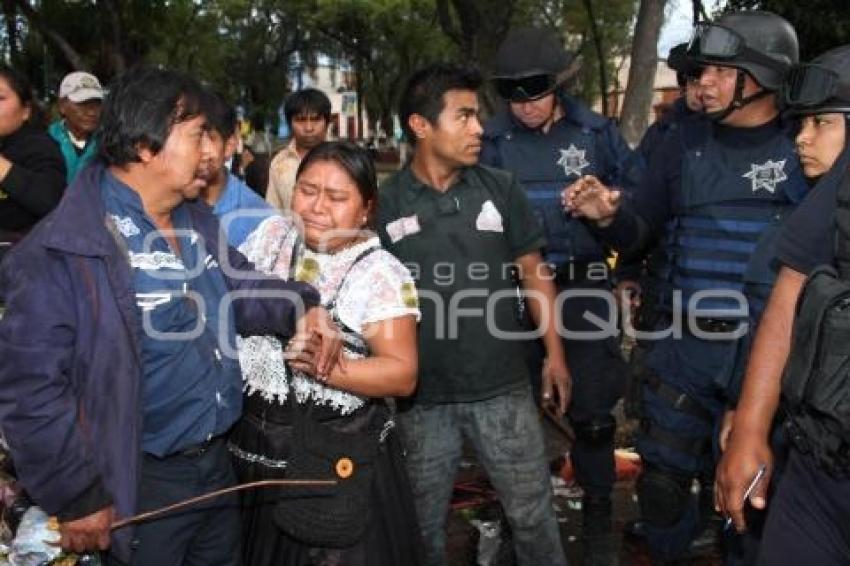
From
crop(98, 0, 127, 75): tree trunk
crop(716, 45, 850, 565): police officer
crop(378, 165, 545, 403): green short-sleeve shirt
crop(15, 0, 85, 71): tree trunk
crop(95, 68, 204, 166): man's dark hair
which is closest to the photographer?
crop(716, 45, 850, 565): police officer

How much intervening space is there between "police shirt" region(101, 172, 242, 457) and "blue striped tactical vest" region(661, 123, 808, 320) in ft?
6.84

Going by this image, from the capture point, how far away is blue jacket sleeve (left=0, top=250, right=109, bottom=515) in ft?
7.07

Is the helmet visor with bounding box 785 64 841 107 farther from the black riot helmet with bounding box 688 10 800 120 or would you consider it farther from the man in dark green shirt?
the man in dark green shirt

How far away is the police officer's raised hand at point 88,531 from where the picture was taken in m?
2.25

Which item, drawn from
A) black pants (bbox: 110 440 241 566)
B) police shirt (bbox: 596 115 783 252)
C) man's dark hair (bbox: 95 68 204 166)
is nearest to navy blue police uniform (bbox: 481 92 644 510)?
police shirt (bbox: 596 115 783 252)

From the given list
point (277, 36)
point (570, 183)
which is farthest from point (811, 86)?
point (277, 36)

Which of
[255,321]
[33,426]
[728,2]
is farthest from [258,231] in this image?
[728,2]

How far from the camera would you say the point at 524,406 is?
346 centimetres

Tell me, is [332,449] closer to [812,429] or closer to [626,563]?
[812,429]

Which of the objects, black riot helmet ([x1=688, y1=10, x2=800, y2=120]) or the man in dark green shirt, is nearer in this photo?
the man in dark green shirt

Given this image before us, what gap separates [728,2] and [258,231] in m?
7.68

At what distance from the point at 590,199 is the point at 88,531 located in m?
2.19

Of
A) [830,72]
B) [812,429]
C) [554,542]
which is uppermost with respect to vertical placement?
[830,72]

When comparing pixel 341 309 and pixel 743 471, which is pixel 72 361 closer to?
pixel 341 309
